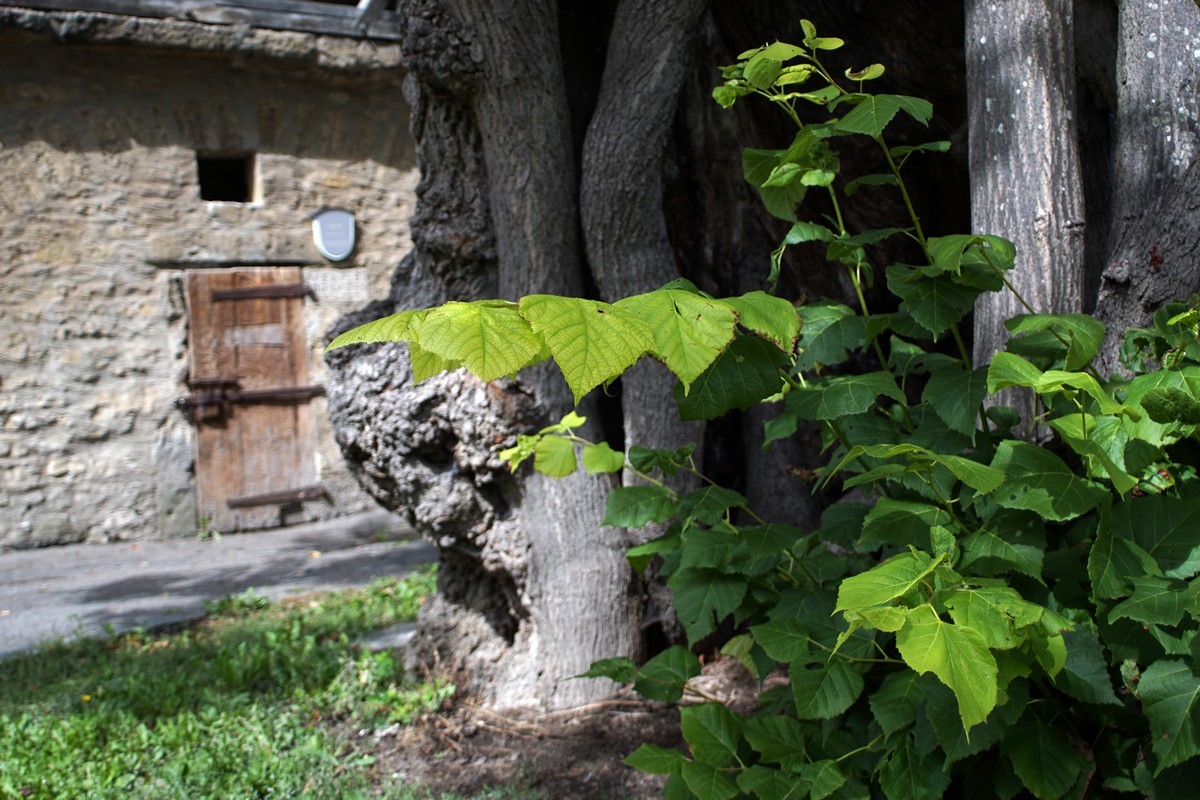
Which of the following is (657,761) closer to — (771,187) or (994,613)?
(994,613)

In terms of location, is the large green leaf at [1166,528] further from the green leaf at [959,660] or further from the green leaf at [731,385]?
the green leaf at [731,385]

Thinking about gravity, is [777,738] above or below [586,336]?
below

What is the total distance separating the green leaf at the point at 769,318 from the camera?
1.15 metres

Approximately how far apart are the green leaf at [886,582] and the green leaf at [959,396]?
322 millimetres

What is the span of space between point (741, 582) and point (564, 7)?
222cm

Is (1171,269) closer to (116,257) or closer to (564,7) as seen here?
(564,7)

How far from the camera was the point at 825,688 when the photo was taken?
161cm

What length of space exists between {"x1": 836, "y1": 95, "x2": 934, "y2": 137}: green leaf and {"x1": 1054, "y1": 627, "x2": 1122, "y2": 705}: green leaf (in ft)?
2.64

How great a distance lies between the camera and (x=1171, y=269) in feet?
5.99

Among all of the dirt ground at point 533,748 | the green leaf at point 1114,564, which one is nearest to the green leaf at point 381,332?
the green leaf at point 1114,564

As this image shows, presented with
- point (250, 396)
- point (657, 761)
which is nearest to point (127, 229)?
point (250, 396)

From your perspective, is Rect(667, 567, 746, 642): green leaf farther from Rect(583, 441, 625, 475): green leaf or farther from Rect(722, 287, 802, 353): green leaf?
Rect(722, 287, 802, 353): green leaf

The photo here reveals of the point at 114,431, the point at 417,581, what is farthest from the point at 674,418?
the point at 114,431

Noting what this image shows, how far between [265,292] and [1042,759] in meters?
7.20
